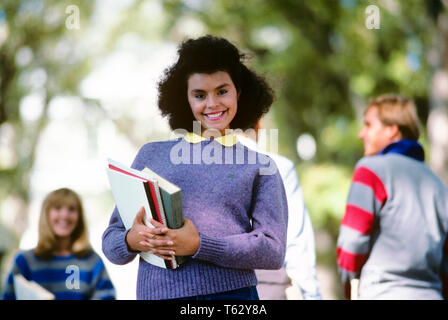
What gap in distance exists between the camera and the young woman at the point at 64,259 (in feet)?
8.31

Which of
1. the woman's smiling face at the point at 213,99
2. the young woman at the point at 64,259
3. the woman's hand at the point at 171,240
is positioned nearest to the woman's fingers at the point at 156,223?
the woman's hand at the point at 171,240

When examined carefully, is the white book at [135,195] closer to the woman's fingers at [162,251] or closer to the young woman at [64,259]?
the woman's fingers at [162,251]

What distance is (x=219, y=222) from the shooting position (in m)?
1.37

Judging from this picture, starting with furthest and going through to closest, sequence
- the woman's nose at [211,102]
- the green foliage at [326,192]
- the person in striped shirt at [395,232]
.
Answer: the green foliage at [326,192]
the person in striped shirt at [395,232]
the woman's nose at [211,102]

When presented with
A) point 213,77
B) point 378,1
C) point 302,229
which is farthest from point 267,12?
point 213,77

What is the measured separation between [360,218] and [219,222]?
3.18 ft

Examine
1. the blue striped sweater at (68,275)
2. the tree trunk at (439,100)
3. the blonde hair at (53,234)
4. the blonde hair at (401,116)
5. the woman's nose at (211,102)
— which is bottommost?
the blue striped sweater at (68,275)

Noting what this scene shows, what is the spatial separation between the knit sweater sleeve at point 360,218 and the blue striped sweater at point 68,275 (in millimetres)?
1231

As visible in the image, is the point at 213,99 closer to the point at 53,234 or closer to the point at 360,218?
the point at 360,218

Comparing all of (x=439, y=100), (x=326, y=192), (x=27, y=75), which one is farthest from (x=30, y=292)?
(x=27, y=75)

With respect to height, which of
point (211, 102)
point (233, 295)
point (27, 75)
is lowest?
point (233, 295)

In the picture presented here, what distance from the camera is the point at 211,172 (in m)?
1.41

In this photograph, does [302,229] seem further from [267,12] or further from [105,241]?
[267,12]

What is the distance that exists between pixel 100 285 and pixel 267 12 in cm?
496
